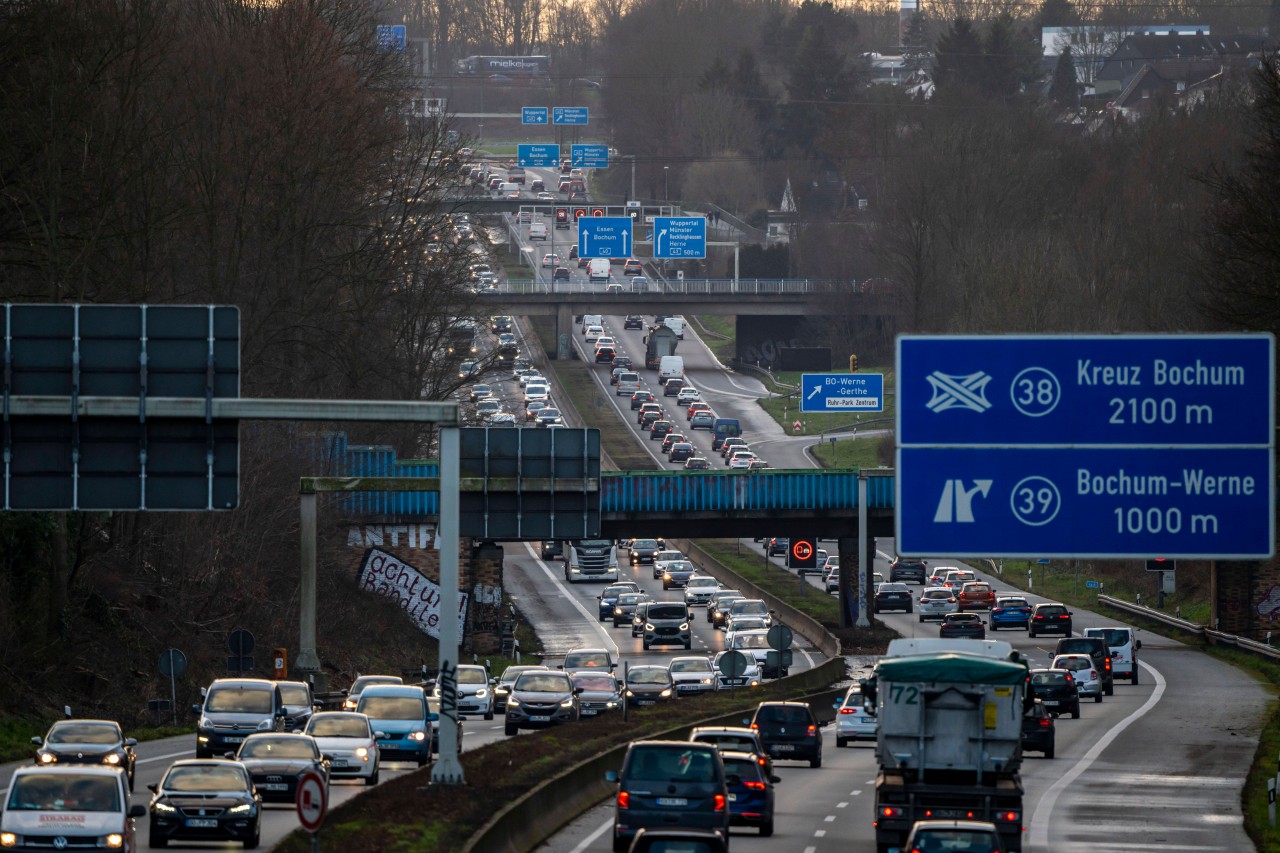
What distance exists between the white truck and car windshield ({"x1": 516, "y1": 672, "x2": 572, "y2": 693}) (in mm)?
48510

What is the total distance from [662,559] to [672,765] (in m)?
76.6

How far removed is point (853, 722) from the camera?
46.6m

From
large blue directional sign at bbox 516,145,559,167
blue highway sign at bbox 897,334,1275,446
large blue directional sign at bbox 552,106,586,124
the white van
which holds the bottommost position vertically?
blue highway sign at bbox 897,334,1275,446

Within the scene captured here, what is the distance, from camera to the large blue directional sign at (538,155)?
136m

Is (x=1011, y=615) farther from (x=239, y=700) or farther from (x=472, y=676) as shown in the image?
(x=239, y=700)

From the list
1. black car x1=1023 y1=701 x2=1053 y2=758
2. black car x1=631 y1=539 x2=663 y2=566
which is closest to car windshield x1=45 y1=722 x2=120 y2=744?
black car x1=1023 y1=701 x2=1053 y2=758

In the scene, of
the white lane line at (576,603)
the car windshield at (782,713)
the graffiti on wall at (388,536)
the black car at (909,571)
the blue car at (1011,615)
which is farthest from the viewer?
the black car at (909,571)

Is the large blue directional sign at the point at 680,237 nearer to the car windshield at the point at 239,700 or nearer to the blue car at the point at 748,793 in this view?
the car windshield at the point at 239,700

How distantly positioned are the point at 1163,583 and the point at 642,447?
41.5m

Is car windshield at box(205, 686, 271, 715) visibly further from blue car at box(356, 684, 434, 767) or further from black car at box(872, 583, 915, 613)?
black car at box(872, 583, 915, 613)

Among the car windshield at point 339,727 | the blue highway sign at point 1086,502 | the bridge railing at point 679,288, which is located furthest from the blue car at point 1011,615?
the bridge railing at point 679,288

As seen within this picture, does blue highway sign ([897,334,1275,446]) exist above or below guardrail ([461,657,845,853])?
above

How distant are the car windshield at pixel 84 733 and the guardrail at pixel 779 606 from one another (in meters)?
32.5

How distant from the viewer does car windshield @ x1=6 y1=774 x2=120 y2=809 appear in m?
23.5
